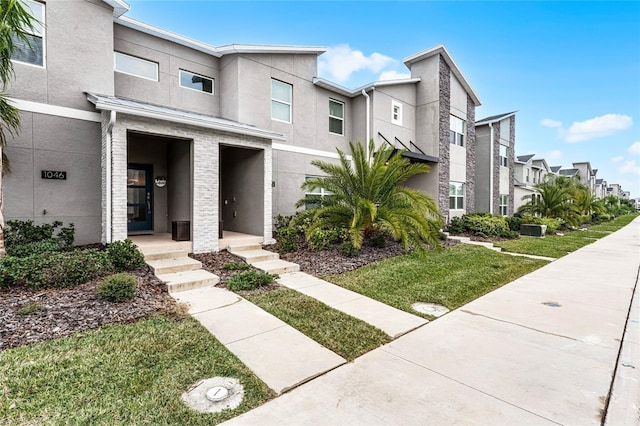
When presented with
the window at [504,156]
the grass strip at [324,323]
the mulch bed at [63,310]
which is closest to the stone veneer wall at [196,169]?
the mulch bed at [63,310]

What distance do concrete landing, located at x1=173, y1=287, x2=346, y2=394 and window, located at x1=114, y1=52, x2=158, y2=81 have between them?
7.96 m

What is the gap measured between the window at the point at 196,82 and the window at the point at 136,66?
89 cm

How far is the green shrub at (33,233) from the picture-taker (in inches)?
276

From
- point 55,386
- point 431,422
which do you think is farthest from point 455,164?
point 55,386

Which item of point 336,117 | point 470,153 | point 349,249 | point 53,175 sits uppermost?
point 336,117

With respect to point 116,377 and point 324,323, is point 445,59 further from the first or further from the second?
point 116,377

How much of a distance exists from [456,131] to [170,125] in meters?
15.3

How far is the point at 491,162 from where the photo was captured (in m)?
21.0

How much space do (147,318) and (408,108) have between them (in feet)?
50.0

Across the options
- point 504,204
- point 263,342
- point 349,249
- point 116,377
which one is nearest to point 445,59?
point 504,204

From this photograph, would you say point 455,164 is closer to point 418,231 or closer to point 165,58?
point 418,231

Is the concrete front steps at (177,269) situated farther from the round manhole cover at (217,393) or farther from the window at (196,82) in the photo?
the window at (196,82)

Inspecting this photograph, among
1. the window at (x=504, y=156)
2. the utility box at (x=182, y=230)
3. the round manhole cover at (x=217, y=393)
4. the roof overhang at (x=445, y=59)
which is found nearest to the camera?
the round manhole cover at (x=217, y=393)

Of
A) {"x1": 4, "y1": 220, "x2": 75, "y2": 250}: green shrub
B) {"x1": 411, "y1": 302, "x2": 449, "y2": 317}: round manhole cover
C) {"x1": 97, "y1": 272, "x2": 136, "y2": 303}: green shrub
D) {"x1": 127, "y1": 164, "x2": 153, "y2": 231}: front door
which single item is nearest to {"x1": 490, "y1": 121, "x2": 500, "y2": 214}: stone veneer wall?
{"x1": 411, "y1": 302, "x2": 449, "y2": 317}: round manhole cover
